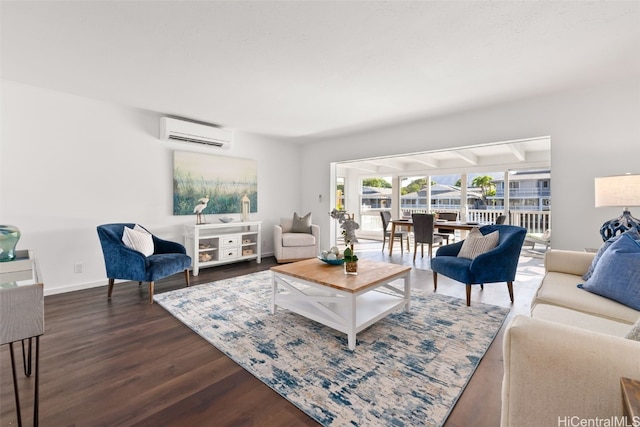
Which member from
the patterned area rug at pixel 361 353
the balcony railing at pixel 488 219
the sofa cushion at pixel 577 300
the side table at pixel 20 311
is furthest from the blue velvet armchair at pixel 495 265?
the side table at pixel 20 311

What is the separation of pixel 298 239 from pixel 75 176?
3170mm

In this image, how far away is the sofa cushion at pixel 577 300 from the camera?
154 cm

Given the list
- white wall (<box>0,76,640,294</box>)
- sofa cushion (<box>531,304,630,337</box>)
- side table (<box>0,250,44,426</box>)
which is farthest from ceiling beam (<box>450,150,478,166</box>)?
side table (<box>0,250,44,426</box>)

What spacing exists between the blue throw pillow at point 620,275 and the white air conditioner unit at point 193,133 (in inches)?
184

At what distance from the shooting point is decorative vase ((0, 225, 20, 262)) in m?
1.48

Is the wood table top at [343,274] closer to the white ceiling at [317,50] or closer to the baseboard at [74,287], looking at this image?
the white ceiling at [317,50]

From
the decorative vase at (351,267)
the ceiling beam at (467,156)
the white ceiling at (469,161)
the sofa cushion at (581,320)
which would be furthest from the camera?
the ceiling beam at (467,156)

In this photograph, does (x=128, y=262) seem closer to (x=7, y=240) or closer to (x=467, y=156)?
(x=7, y=240)

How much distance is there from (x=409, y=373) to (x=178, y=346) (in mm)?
1688

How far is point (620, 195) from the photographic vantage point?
7.68ft

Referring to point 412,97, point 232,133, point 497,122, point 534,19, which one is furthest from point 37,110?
point 497,122

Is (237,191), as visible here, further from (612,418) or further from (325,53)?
Answer: (612,418)

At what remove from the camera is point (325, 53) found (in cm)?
236

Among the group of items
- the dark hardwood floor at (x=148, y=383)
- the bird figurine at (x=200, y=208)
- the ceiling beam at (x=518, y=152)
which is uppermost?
the ceiling beam at (x=518, y=152)
